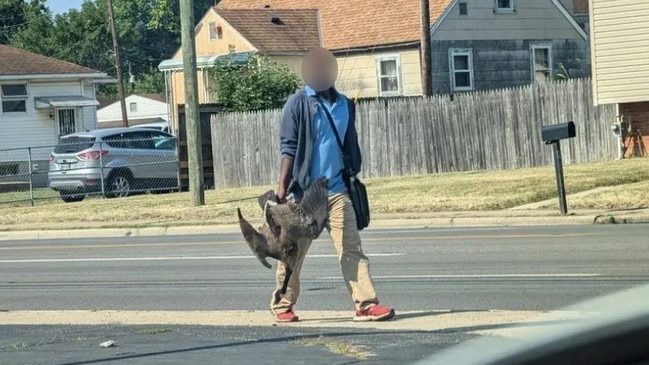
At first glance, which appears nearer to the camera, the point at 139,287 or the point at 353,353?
the point at 353,353

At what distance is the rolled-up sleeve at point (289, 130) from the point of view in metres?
8.55

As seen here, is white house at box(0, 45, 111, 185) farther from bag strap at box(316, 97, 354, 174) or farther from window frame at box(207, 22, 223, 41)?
bag strap at box(316, 97, 354, 174)

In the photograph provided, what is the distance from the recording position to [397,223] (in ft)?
60.5

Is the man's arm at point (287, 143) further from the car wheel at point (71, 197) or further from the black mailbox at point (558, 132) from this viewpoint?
the car wheel at point (71, 197)

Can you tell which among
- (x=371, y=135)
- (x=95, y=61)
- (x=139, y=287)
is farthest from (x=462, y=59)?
(x=95, y=61)

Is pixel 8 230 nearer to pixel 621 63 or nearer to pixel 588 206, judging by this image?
pixel 588 206

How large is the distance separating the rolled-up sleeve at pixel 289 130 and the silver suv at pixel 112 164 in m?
20.2

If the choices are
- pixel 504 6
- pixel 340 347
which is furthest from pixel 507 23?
pixel 340 347

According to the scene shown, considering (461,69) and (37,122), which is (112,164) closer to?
(461,69)

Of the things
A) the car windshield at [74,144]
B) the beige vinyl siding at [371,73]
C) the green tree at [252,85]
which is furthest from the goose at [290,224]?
the beige vinyl siding at [371,73]

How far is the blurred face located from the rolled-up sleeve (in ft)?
0.72

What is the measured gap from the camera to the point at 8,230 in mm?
21859

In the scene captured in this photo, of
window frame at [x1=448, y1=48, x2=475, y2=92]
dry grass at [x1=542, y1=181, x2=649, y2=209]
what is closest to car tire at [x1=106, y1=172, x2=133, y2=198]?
dry grass at [x1=542, y1=181, x2=649, y2=209]

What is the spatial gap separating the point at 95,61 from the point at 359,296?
75.7 m
